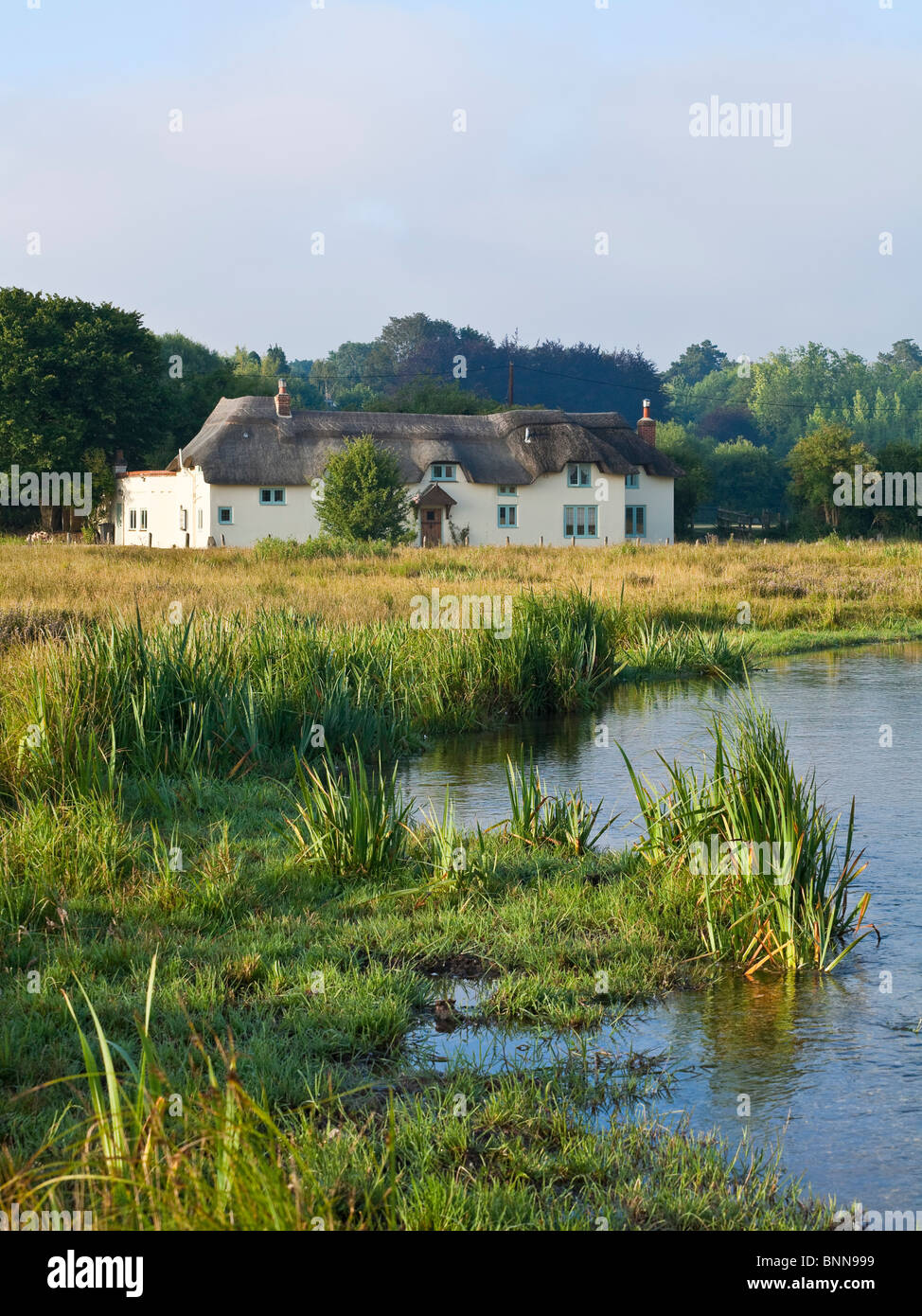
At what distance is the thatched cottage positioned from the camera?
167 feet

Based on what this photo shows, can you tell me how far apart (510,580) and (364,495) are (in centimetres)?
2076

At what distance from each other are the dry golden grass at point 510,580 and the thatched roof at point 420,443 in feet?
51.8

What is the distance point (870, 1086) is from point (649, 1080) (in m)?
0.87

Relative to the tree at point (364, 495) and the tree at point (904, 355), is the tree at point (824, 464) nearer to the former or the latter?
the tree at point (364, 495)

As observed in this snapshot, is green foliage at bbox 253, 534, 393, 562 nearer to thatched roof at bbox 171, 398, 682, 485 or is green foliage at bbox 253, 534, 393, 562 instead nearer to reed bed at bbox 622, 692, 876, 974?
thatched roof at bbox 171, 398, 682, 485

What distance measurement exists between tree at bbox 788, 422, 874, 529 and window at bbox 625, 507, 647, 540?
7.78 meters

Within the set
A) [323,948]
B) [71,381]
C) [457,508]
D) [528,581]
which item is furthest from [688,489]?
[323,948]

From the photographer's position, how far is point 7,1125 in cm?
430

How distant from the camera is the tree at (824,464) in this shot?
183ft

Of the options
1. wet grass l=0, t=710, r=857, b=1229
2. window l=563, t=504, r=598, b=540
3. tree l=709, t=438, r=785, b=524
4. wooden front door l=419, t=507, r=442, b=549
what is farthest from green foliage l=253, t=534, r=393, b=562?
tree l=709, t=438, r=785, b=524

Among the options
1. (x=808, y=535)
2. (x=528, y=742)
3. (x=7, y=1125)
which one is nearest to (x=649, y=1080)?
(x=7, y=1125)

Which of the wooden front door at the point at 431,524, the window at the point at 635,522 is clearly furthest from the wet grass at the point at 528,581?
the window at the point at 635,522

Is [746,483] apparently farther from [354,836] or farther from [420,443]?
[354,836]

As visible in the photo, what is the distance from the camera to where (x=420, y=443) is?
53.8 meters
